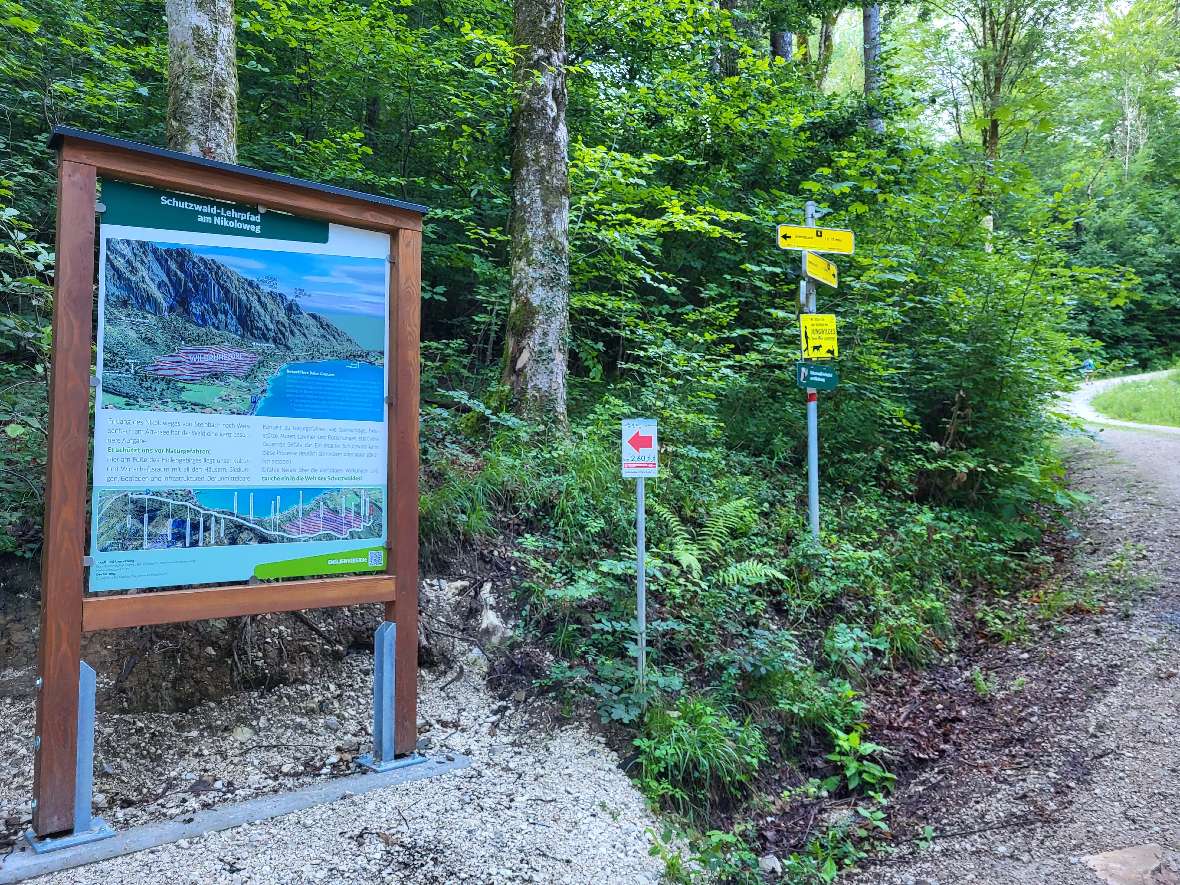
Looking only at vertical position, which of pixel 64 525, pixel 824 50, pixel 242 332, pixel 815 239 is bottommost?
pixel 64 525

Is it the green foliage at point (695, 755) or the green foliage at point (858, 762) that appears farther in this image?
the green foliage at point (858, 762)

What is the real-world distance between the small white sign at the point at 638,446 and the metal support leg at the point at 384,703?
5.51 ft

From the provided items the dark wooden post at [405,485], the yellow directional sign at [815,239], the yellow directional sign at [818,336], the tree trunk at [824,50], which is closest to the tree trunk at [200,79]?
the dark wooden post at [405,485]

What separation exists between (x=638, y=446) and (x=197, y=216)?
260 cm

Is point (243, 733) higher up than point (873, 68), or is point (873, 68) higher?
point (873, 68)

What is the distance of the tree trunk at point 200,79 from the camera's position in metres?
4.82

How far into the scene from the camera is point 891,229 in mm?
9273

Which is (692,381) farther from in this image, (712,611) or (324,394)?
(324,394)

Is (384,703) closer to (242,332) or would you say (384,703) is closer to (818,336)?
(242,332)

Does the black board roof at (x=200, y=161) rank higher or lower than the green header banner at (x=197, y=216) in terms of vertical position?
higher

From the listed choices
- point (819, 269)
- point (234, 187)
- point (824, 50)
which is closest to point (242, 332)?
point (234, 187)

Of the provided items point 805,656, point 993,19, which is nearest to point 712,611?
point 805,656

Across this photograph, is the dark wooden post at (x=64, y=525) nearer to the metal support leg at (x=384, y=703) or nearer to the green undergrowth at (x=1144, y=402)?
the metal support leg at (x=384, y=703)

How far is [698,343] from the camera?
841cm
